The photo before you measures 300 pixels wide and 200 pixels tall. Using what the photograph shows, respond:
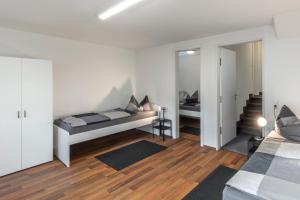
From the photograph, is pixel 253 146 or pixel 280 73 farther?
pixel 253 146

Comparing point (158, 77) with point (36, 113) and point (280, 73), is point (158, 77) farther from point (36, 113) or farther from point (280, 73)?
point (36, 113)

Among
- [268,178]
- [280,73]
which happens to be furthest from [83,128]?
[280,73]

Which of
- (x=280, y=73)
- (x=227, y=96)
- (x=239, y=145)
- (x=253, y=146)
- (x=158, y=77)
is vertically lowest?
(x=239, y=145)

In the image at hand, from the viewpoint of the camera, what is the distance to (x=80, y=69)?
418 cm

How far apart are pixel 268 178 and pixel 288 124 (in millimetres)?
1515

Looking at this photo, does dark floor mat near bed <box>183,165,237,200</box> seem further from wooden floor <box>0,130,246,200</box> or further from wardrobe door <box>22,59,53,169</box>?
wardrobe door <box>22,59,53,169</box>

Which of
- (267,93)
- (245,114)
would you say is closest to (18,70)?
(267,93)

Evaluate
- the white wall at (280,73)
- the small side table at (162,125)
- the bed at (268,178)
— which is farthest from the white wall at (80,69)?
the bed at (268,178)

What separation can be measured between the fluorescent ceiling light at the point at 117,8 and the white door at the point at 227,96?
2369 millimetres

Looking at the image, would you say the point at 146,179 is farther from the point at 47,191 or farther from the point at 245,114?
the point at 245,114

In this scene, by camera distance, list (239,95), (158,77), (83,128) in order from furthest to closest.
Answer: (239,95) → (158,77) → (83,128)

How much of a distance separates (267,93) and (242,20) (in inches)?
50.5

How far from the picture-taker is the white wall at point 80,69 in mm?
3383

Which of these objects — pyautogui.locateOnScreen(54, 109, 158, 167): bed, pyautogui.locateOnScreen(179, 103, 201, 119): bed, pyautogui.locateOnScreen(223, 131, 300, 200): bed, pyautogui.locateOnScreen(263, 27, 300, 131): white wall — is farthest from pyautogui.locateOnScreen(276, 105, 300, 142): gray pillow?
pyautogui.locateOnScreen(54, 109, 158, 167): bed
